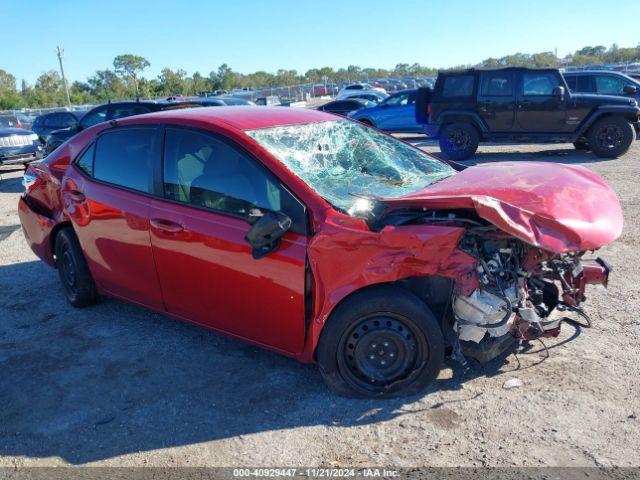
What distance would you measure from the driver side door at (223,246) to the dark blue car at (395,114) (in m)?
13.6

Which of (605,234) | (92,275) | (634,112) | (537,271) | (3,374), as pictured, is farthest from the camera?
(634,112)

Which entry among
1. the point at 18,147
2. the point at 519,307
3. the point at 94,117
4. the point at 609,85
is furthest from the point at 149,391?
the point at 609,85

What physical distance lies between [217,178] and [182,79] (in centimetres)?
6478

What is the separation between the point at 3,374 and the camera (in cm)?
391

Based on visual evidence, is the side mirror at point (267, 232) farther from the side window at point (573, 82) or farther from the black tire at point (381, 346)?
the side window at point (573, 82)

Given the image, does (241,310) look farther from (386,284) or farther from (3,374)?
(3,374)

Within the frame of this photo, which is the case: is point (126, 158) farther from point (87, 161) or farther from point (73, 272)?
point (73, 272)

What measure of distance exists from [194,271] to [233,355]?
740 millimetres

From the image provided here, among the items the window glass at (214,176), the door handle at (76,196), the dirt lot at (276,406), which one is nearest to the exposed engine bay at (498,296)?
the dirt lot at (276,406)

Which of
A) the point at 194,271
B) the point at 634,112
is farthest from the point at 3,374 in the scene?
the point at 634,112

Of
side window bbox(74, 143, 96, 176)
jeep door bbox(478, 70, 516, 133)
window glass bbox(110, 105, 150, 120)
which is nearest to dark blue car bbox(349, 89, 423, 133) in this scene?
jeep door bbox(478, 70, 516, 133)

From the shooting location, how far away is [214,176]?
3.65 metres

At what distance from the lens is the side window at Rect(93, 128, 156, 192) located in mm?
4043

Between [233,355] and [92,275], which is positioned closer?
[233,355]
